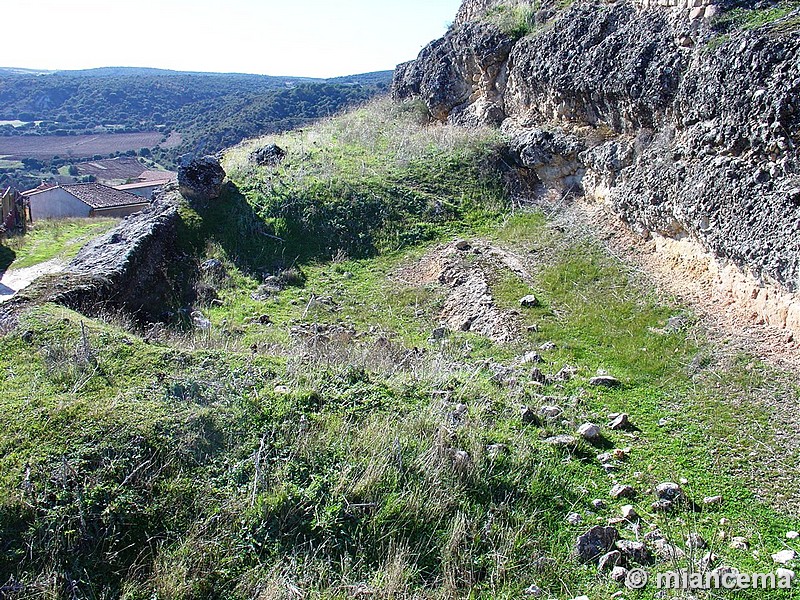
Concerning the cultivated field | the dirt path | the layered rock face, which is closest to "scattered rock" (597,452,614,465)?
the layered rock face

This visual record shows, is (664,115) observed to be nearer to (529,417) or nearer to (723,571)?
(529,417)

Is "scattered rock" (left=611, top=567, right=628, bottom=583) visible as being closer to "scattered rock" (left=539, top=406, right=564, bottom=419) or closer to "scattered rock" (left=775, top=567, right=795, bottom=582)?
"scattered rock" (left=775, top=567, right=795, bottom=582)

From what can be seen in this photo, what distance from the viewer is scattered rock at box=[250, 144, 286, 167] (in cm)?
1410

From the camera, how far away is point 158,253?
34.8ft

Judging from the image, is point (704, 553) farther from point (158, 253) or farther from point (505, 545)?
point (158, 253)

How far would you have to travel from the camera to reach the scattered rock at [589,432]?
5.38 meters

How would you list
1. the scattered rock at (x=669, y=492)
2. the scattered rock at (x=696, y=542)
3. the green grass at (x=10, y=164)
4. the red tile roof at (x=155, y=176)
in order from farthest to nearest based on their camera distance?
the green grass at (x=10, y=164) → the red tile roof at (x=155, y=176) → the scattered rock at (x=669, y=492) → the scattered rock at (x=696, y=542)

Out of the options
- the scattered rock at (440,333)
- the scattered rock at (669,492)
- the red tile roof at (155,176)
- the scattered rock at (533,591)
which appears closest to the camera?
the scattered rock at (533,591)

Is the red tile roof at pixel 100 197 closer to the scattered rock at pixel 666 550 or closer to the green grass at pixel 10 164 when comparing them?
the scattered rock at pixel 666 550

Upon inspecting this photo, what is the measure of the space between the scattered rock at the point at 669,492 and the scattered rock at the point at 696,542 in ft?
1.39

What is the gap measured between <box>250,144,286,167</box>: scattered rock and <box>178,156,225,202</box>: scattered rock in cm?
184

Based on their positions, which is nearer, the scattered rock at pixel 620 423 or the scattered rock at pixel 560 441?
the scattered rock at pixel 560 441

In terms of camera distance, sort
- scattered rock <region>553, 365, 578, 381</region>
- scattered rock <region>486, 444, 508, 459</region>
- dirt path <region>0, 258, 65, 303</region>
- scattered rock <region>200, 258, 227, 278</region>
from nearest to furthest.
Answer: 1. scattered rock <region>486, 444, 508, 459</region>
2. scattered rock <region>553, 365, 578, 381</region>
3. scattered rock <region>200, 258, 227, 278</region>
4. dirt path <region>0, 258, 65, 303</region>

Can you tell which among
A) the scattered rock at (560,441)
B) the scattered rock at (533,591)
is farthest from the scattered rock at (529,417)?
the scattered rock at (533,591)
